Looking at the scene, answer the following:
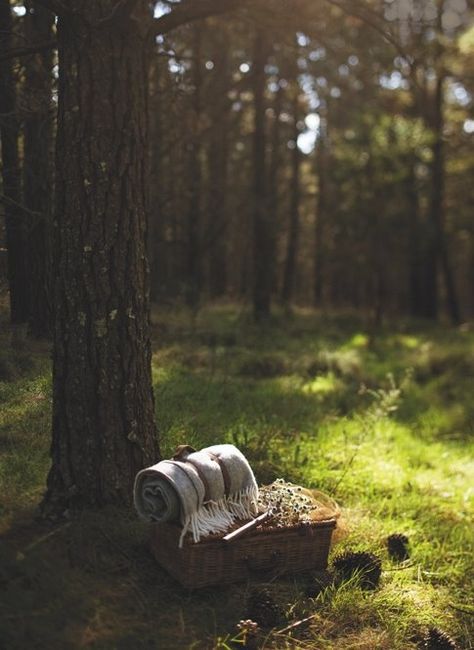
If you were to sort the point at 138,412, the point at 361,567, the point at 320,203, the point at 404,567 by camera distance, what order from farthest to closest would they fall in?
the point at 320,203 → the point at 404,567 → the point at 361,567 → the point at 138,412

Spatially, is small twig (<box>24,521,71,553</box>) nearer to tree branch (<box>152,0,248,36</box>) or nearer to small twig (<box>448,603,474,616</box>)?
small twig (<box>448,603,474,616</box>)

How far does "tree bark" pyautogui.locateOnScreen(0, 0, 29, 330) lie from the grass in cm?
43

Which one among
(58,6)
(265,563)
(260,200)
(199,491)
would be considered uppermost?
(260,200)

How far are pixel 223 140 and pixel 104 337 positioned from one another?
15.8 m

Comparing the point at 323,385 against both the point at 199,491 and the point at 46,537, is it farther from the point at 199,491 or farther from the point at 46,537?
the point at 46,537

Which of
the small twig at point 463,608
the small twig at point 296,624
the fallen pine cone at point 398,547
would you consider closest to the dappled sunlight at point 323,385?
the fallen pine cone at point 398,547

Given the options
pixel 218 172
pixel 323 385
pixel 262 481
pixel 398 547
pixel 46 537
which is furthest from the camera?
pixel 218 172

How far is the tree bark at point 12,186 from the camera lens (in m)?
5.05

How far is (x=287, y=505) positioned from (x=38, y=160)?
3.56m

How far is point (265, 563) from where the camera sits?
4.32 m

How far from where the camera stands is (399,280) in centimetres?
3684

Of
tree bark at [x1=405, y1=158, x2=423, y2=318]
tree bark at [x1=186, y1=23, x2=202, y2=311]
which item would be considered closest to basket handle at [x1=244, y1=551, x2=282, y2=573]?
tree bark at [x1=186, y1=23, x2=202, y2=311]

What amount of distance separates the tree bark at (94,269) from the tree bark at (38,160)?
31.6 inches

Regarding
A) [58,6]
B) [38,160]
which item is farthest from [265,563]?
[38,160]
